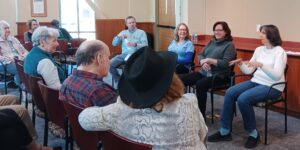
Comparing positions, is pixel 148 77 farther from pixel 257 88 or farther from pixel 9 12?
pixel 9 12

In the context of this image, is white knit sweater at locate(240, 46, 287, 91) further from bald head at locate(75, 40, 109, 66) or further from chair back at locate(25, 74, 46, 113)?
chair back at locate(25, 74, 46, 113)

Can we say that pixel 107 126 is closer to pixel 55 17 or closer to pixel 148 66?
pixel 148 66

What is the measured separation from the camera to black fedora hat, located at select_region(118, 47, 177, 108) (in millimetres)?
1533

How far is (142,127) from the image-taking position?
1590mm

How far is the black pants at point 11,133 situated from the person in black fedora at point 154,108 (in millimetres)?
791

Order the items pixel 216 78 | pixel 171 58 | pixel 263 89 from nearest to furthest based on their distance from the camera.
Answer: pixel 171 58 < pixel 263 89 < pixel 216 78

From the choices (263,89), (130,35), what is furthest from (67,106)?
(130,35)

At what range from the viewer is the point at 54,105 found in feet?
8.14

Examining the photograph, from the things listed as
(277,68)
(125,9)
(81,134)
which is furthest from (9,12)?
(81,134)

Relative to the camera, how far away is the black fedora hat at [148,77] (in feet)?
5.03

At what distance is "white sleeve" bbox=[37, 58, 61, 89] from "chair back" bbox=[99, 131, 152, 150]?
1.48 meters

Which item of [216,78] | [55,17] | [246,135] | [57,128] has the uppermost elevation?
[55,17]

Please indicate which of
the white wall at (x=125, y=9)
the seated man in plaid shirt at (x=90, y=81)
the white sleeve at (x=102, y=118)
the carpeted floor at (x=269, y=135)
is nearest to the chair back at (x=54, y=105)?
the seated man in plaid shirt at (x=90, y=81)

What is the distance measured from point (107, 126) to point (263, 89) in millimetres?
2283
